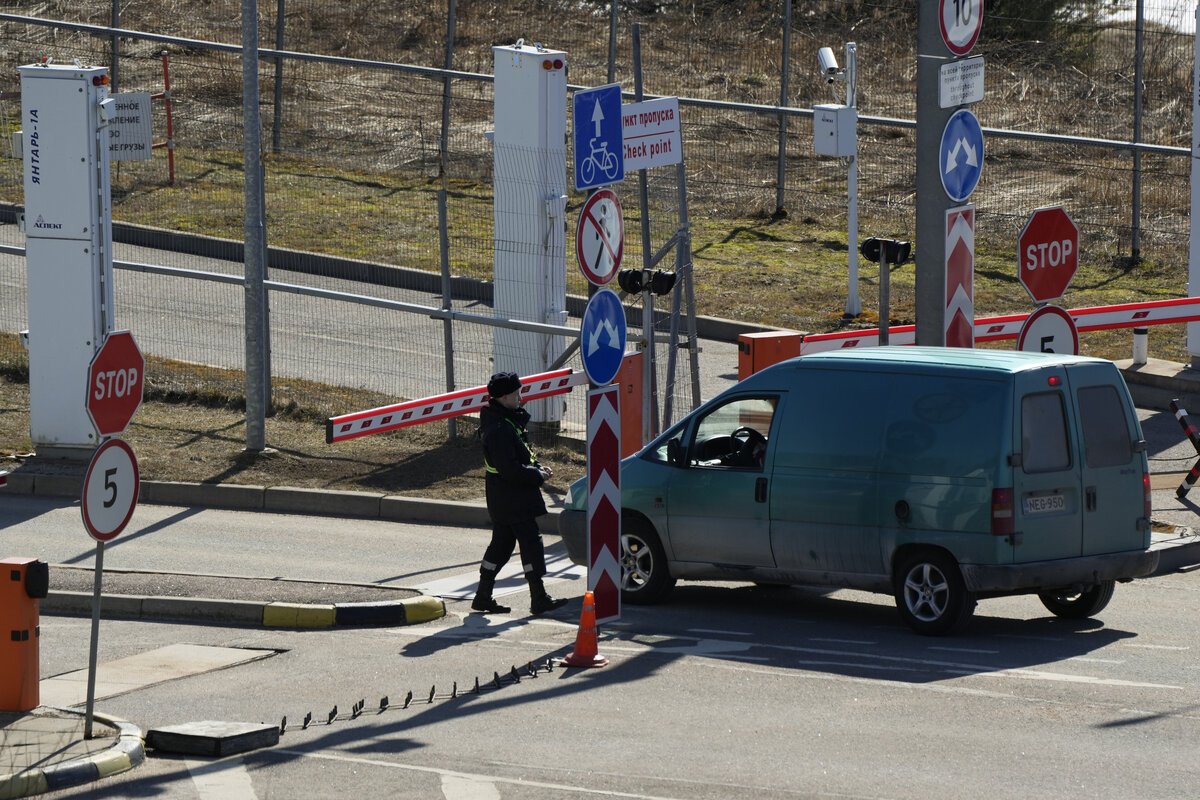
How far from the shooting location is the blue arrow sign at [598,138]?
516 inches

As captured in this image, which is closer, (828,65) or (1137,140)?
(828,65)

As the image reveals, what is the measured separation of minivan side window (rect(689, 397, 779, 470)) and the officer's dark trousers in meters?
1.25

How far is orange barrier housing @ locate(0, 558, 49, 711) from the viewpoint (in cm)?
941

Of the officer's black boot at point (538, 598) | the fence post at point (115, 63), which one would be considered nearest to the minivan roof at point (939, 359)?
the officer's black boot at point (538, 598)

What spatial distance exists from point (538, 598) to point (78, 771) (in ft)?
14.7

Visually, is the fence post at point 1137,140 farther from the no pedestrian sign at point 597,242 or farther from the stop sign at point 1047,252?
the no pedestrian sign at point 597,242

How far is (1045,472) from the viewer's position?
10938 millimetres

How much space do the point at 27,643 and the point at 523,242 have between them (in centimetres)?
864

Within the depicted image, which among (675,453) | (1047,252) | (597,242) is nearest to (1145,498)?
(1047,252)

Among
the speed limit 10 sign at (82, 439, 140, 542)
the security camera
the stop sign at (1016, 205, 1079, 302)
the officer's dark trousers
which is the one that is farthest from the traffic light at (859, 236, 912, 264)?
the security camera

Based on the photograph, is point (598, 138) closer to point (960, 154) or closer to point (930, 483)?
point (960, 154)

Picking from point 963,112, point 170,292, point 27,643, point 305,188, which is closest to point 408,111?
point 305,188

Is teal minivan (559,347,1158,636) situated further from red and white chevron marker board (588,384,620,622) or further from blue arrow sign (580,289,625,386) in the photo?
blue arrow sign (580,289,625,386)

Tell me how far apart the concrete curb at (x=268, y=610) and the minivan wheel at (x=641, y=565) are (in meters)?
1.36
